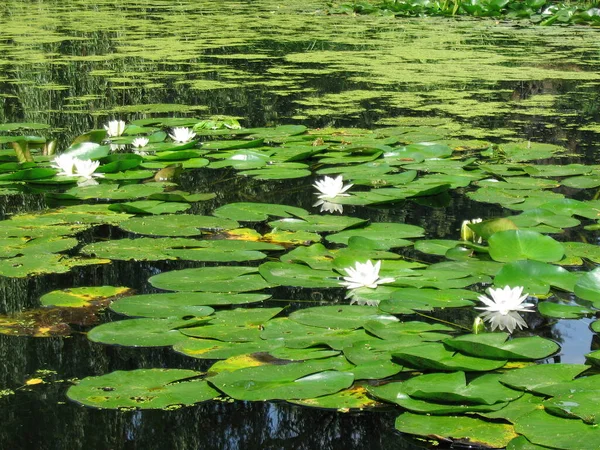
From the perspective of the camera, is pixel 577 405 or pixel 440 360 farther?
pixel 440 360

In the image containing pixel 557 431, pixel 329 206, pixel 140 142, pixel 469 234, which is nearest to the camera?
pixel 557 431

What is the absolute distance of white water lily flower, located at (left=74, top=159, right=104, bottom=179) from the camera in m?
2.88

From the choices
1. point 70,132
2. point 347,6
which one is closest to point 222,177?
point 70,132

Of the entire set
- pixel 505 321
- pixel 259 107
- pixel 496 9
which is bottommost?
pixel 505 321

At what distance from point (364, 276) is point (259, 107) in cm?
241

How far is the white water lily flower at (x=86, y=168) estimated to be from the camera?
288 cm

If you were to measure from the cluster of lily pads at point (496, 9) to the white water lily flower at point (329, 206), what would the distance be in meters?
6.20

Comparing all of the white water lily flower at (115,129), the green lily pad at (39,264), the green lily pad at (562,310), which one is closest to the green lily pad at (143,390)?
the green lily pad at (39,264)

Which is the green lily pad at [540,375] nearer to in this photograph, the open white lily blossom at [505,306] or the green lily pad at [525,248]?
the open white lily blossom at [505,306]

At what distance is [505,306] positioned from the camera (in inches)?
69.2

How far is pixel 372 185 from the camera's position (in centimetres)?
282

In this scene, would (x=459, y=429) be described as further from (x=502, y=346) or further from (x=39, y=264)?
(x=39, y=264)

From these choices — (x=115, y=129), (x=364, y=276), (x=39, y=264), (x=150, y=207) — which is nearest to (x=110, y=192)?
(x=150, y=207)

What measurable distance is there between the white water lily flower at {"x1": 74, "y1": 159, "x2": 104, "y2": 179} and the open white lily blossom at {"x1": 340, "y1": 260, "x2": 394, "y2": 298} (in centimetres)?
129
